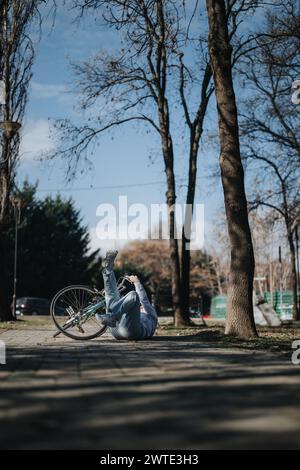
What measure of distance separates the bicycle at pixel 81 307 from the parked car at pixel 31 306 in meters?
37.5

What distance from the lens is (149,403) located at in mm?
3908

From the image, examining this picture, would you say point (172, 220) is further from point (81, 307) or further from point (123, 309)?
point (123, 309)

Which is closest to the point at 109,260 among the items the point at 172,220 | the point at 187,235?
the point at 187,235

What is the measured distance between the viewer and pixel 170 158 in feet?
65.8

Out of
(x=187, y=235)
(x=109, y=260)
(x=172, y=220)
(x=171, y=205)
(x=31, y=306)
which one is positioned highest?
(x=171, y=205)

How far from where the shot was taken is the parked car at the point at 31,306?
4722 centimetres

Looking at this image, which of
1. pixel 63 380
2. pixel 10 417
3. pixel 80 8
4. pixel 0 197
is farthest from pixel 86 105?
pixel 10 417

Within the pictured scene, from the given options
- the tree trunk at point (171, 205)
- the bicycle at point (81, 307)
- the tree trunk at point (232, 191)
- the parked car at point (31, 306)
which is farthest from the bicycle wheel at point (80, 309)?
the parked car at point (31, 306)

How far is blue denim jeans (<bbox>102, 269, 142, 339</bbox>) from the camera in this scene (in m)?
9.48

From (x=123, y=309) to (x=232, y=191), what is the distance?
3.26 m

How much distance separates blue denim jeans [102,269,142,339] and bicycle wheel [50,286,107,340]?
0.35 metres

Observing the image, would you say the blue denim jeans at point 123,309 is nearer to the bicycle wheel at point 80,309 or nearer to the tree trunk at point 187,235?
the bicycle wheel at point 80,309

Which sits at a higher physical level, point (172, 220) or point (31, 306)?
point (172, 220)
